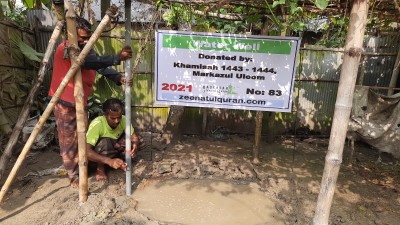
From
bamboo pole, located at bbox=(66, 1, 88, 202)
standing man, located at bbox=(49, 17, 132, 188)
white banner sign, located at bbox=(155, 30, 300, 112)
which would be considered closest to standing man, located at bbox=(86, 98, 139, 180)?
standing man, located at bbox=(49, 17, 132, 188)

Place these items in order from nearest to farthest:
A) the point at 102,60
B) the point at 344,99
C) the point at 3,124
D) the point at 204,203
A: the point at 344,99
the point at 102,60
the point at 204,203
the point at 3,124

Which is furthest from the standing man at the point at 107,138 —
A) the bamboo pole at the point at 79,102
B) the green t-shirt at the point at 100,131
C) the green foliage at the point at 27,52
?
the green foliage at the point at 27,52

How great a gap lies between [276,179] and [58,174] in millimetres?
3102

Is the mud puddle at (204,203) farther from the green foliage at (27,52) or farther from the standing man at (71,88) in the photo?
the green foliage at (27,52)

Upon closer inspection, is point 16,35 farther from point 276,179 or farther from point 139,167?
point 276,179

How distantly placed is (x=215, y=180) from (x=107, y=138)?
1.62 meters

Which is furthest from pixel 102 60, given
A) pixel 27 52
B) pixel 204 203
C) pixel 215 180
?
pixel 27 52

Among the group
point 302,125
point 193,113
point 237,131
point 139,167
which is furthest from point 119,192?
point 302,125

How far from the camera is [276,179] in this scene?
405cm

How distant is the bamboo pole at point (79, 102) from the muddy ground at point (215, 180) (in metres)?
0.26

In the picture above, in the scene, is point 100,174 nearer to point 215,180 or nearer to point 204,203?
point 204,203

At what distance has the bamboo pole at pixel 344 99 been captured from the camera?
78.3 inches

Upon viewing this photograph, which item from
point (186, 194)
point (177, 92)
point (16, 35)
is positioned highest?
point (16, 35)

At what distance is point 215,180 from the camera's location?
396cm
